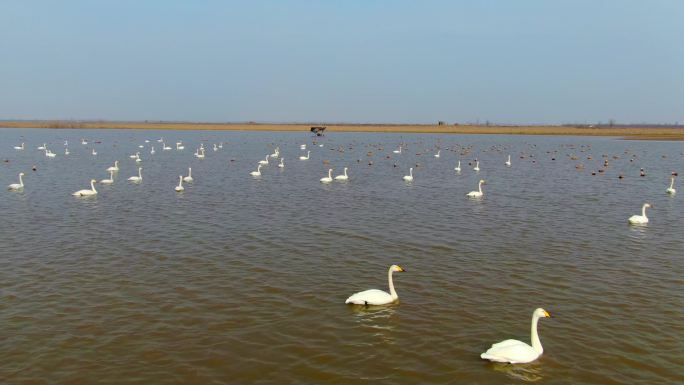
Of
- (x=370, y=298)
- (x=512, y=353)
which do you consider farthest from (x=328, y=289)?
(x=512, y=353)

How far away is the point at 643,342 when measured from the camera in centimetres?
1117

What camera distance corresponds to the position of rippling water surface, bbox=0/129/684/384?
10.1 meters

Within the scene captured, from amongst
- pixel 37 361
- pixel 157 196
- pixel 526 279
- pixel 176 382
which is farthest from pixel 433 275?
pixel 157 196

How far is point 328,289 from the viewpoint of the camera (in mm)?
14250

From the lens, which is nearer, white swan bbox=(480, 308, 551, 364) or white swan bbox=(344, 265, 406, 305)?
white swan bbox=(480, 308, 551, 364)

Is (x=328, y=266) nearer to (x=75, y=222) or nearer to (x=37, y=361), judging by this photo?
(x=37, y=361)

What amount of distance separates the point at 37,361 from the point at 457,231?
15391 mm

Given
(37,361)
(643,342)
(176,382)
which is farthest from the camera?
(643,342)

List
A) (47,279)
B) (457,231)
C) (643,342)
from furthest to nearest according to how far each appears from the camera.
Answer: (457,231)
(47,279)
(643,342)

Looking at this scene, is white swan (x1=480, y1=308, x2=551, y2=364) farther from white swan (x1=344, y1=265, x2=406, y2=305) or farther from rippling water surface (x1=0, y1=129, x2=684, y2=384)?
white swan (x1=344, y1=265, x2=406, y2=305)

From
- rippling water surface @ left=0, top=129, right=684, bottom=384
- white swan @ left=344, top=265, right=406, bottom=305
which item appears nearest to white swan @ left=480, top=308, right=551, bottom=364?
rippling water surface @ left=0, top=129, right=684, bottom=384

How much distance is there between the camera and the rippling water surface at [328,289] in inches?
398

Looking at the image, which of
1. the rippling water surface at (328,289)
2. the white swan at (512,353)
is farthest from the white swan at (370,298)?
the white swan at (512,353)

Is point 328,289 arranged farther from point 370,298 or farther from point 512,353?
point 512,353
